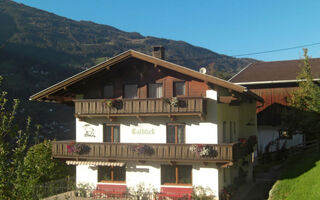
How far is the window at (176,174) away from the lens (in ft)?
67.5

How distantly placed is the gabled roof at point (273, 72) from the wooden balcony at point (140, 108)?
52.3ft

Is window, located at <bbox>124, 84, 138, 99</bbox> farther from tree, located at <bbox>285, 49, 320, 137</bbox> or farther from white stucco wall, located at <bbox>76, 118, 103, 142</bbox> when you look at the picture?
tree, located at <bbox>285, 49, 320, 137</bbox>

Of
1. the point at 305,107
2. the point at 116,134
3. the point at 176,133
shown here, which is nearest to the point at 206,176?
the point at 176,133

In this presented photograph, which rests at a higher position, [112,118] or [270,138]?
[112,118]

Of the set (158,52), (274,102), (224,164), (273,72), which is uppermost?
→ (273,72)

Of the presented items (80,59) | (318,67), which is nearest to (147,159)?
(318,67)

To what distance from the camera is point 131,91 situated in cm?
2220

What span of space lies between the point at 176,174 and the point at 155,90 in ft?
17.0

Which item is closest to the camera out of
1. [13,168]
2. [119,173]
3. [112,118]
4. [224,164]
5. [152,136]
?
[13,168]

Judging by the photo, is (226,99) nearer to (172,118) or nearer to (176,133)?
(172,118)

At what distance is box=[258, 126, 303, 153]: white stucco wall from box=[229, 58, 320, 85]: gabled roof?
4.52 metres

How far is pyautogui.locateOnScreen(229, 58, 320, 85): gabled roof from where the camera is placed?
109 feet

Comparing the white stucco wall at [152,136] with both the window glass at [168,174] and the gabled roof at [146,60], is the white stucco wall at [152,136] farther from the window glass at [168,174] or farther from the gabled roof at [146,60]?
the gabled roof at [146,60]

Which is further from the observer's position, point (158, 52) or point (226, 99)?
point (158, 52)
